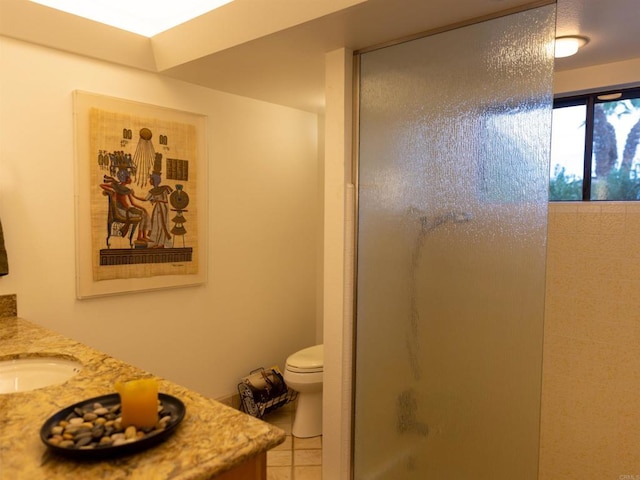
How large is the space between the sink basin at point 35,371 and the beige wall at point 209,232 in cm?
73

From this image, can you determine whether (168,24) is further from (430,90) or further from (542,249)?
(542,249)

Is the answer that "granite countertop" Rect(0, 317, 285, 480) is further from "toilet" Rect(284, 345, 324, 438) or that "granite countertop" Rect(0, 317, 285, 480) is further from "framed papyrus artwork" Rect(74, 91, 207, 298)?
"toilet" Rect(284, 345, 324, 438)

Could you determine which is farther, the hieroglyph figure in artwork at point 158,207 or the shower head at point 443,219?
the hieroglyph figure in artwork at point 158,207

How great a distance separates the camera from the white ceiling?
1831 mm

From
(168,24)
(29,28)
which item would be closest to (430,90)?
(168,24)

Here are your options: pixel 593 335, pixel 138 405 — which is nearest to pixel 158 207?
pixel 138 405

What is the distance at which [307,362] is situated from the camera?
2990 millimetres

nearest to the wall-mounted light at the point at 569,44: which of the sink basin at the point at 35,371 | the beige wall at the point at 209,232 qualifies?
the beige wall at the point at 209,232

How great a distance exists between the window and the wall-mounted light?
0.48 meters

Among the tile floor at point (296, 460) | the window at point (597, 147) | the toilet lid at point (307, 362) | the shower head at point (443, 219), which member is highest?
the window at point (597, 147)

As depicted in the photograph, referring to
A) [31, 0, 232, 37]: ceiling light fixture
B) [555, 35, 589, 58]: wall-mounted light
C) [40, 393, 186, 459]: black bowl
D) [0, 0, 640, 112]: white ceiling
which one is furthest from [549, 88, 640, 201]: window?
[40, 393, 186, 459]: black bowl

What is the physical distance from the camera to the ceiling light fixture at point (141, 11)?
2.35m

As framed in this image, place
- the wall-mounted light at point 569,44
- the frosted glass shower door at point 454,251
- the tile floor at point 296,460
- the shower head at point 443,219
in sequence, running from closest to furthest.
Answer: the frosted glass shower door at point 454,251 → the shower head at point 443,219 → the wall-mounted light at point 569,44 → the tile floor at point 296,460

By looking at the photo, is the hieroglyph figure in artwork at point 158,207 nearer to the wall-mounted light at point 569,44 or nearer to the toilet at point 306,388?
the toilet at point 306,388
